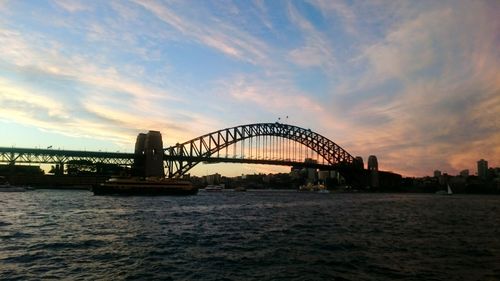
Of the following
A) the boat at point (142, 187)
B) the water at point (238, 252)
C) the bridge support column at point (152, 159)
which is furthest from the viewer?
the bridge support column at point (152, 159)

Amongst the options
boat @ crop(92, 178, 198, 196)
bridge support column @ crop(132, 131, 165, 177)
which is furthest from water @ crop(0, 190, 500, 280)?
bridge support column @ crop(132, 131, 165, 177)

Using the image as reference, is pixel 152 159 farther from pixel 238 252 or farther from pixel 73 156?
pixel 238 252

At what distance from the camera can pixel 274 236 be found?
29.4 metres

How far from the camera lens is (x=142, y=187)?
9425 cm

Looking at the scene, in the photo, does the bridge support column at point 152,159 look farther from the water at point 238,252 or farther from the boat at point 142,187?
the water at point 238,252

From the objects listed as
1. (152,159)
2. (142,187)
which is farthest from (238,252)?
(152,159)

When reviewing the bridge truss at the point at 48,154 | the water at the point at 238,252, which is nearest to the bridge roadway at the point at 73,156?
the bridge truss at the point at 48,154

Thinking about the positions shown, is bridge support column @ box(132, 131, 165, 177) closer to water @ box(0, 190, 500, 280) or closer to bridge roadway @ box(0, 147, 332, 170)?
bridge roadway @ box(0, 147, 332, 170)

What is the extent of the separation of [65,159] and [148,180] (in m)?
72.1

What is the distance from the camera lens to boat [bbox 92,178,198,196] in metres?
90.1

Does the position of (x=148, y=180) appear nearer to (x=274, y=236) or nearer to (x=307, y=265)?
(x=274, y=236)

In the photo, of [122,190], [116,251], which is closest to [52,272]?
[116,251]

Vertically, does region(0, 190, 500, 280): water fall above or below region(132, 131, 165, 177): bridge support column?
below

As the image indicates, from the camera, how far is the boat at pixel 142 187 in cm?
9012
